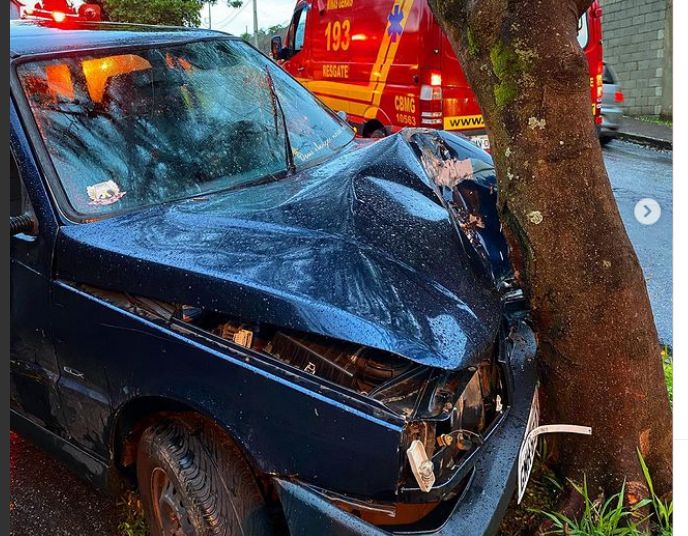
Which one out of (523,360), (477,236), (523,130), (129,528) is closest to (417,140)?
(477,236)

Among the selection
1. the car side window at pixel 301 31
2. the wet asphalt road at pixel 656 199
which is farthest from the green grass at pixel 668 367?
the car side window at pixel 301 31

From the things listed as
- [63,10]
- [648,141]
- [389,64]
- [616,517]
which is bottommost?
[616,517]

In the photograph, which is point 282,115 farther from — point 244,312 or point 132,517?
point 132,517

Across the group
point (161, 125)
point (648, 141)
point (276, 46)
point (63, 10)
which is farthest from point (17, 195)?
point (648, 141)

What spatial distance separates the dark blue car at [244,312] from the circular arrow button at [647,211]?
366 cm

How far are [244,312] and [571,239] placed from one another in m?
1.10

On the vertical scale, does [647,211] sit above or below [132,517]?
above

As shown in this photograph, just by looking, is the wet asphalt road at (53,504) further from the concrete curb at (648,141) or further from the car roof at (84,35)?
the concrete curb at (648,141)

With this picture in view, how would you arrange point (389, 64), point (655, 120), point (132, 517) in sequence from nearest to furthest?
point (132, 517)
point (389, 64)
point (655, 120)

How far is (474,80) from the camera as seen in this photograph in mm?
2273

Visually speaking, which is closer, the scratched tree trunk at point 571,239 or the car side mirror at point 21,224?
the scratched tree trunk at point 571,239

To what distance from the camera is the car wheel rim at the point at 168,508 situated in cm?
198

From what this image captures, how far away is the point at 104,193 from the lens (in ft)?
7.84

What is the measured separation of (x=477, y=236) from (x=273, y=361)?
1.13 m
